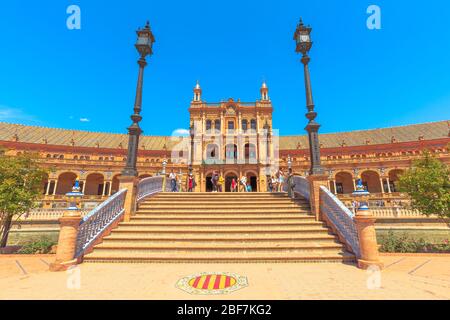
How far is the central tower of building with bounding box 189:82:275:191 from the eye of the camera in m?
34.4

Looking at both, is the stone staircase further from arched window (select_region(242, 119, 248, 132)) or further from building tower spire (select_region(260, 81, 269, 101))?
building tower spire (select_region(260, 81, 269, 101))

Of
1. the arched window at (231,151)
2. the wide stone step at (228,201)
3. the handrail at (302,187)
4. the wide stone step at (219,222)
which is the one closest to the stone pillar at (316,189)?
the wide stone step at (219,222)

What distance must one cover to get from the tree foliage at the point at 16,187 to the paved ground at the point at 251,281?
671 centimetres

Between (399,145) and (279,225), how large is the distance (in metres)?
43.4

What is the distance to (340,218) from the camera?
684 cm

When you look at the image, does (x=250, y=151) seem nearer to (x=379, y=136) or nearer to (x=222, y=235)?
(x=222, y=235)

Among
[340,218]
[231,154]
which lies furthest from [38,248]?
[231,154]

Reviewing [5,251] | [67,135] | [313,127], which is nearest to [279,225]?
[313,127]

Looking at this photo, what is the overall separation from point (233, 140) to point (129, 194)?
28.7 metres

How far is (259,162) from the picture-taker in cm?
3444

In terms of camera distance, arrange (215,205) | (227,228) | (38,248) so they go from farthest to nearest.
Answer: (38,248) < (215,205) < (227,228)

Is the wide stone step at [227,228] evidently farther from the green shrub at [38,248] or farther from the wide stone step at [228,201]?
the green shrub at [38,248]
